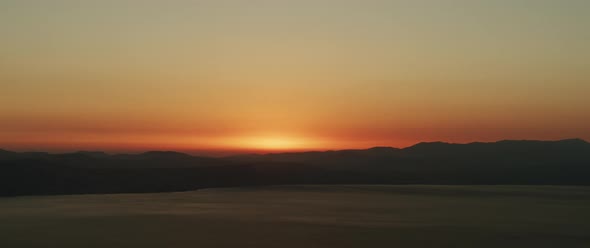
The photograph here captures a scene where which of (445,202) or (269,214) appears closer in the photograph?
(269,214)

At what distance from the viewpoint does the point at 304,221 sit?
67.9 feet

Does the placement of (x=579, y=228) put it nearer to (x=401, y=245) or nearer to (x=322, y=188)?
(x=401, y=245)

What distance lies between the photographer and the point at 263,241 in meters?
16.7

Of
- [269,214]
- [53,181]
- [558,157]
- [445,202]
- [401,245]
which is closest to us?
[401,245]

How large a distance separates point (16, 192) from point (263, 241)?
52854 mm

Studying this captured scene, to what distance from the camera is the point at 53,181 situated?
6838 centimetres

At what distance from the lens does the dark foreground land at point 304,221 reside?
16.5 metres

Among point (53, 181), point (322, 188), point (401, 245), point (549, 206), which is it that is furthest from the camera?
point (53, 181)

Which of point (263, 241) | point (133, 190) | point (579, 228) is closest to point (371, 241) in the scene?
point (263, 241)

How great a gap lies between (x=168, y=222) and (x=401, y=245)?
761cm

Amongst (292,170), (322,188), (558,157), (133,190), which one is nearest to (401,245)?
(322,188)

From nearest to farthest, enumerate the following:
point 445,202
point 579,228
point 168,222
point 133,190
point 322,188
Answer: point 579,228
point 168,222
point 445,202
point 322,188
point 133,190

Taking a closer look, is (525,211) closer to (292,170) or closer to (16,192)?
(16,192)

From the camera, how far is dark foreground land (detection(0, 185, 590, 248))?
16484 mm
